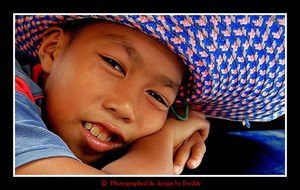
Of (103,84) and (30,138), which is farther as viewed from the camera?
(103,84)

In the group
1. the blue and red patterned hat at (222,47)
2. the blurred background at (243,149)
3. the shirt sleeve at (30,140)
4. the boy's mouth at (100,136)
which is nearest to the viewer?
the shirt sleeve at (30,140)

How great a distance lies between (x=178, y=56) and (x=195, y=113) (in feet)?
1.45

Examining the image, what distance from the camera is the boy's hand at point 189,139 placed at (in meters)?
0.89

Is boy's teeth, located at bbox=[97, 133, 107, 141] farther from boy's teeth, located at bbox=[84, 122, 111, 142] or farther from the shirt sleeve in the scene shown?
the shirt sleeve

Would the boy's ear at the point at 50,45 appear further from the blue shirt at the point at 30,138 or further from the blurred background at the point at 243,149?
the blurred background at the point at 243,149

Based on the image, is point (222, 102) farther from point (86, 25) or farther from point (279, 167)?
point (86, 25)

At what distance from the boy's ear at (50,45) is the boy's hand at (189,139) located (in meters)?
0.48

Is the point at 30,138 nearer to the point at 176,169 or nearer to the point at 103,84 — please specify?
the point at 103,84

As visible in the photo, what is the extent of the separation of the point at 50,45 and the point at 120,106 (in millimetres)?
352

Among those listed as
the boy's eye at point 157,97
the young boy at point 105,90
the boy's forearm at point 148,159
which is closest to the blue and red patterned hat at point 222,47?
the young boy at point 105,90

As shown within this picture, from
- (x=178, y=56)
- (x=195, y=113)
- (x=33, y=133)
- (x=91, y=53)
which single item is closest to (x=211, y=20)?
(x=178, y=56)

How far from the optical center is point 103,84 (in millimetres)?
707

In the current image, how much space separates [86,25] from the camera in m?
0.79

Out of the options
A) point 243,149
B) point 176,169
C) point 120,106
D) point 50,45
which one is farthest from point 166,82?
point 243,149
